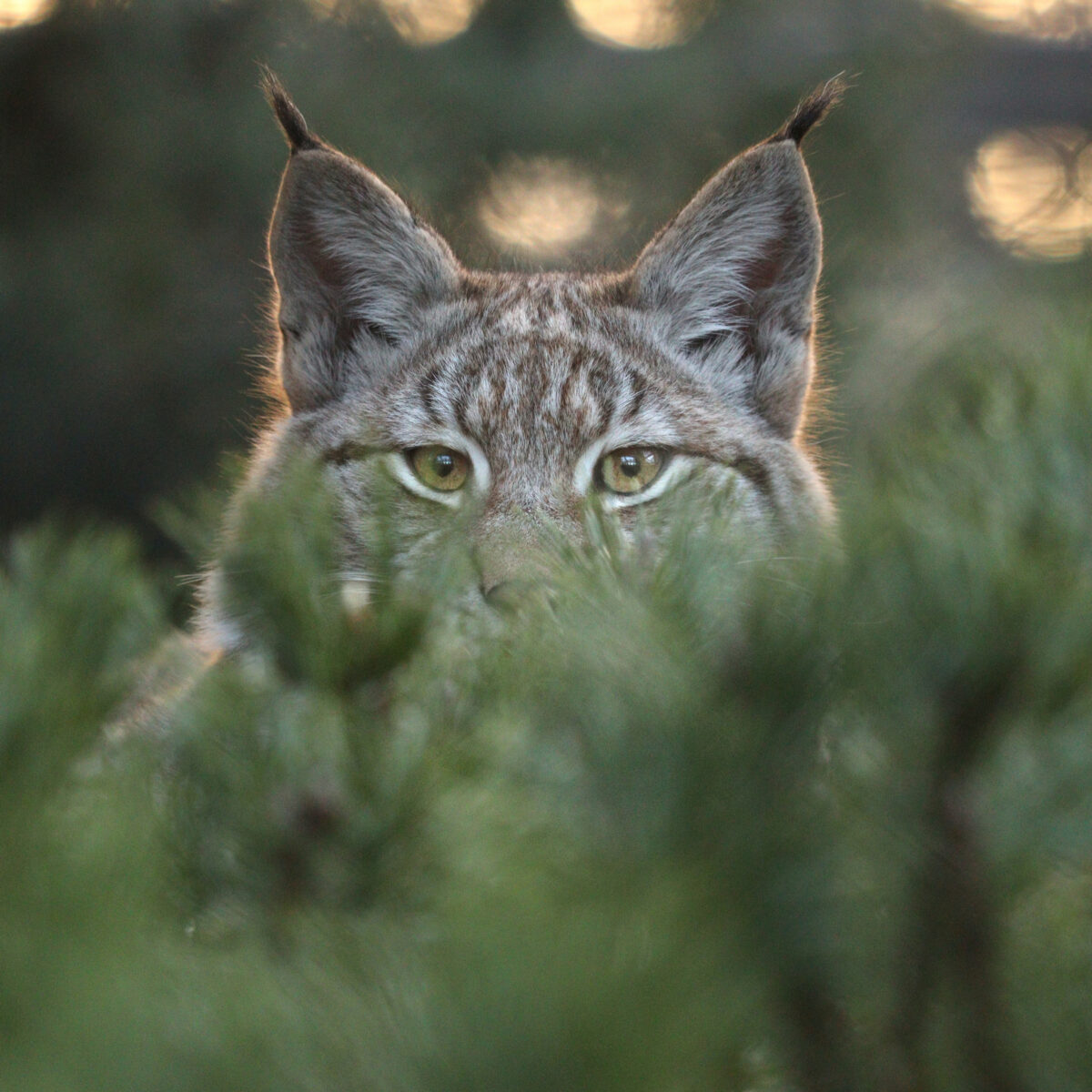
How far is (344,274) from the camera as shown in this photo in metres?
2.86

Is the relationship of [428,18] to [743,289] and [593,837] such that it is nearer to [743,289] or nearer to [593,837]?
[743,289]

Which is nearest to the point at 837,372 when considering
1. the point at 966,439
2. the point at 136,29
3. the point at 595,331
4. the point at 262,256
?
the point at 595,331

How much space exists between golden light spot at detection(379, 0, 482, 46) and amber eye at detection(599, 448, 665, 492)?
7.90ft

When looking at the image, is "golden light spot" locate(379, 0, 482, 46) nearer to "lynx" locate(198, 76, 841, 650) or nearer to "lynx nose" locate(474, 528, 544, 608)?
"lynx" locate(198, 76, 841, 650)

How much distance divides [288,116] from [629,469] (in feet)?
3.48

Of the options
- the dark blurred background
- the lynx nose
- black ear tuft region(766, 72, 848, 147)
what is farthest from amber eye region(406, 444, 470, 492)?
the dark blurred background

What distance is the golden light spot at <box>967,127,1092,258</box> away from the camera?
3.72 meters

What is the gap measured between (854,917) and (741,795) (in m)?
0.08

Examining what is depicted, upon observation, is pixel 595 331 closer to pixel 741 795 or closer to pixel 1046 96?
pixel 741 795

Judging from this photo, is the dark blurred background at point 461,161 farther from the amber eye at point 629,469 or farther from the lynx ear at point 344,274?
the amber eye at point 629,469

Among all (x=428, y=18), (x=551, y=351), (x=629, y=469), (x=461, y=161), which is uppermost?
(x=428, y=18)

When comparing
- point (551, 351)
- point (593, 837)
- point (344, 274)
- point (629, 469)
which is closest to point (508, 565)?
point (593, 837)

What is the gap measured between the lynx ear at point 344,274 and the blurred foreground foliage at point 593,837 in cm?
217

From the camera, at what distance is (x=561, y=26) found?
431cm
